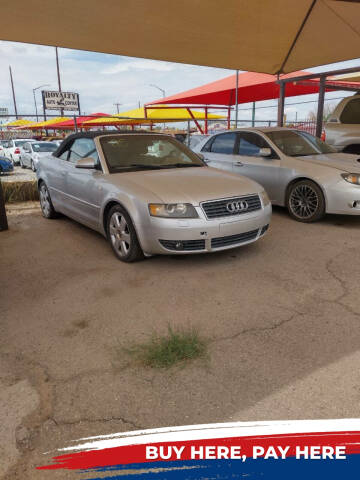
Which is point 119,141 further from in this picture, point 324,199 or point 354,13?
point 354,13

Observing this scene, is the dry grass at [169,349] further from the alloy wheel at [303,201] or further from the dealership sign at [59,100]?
the dealership sign at [59,100]

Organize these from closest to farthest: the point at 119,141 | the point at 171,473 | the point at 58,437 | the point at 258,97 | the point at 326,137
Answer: the point at 171,473
the point at 58,437
the point at 119,141
the point at 326,137
the point at 258,97

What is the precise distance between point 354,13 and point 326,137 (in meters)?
2.42

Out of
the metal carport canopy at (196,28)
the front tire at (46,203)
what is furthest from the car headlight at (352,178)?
the front tire at (46,203)

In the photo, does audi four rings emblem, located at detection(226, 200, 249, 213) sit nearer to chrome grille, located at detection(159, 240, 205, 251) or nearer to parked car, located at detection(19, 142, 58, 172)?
chrome grille, located at detection(159, 240, 205, 251)

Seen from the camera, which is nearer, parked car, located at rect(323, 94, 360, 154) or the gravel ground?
parked car, located at rect(323, 94, 360, 154)

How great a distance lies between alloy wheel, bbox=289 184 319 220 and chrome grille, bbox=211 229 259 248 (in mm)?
1978

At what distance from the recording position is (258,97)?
16812 mm

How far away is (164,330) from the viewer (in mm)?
2955

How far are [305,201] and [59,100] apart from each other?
1138 centimetres

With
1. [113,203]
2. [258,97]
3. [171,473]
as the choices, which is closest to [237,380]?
[171,473]

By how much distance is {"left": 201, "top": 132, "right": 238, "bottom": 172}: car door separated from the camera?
7.30 metres

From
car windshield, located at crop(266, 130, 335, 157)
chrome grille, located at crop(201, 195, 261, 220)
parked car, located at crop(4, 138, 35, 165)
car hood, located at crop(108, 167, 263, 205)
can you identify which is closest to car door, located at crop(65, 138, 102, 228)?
car hood, located at crop(108, 167, 263, 205)

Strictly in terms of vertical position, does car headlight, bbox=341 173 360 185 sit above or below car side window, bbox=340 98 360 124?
below
